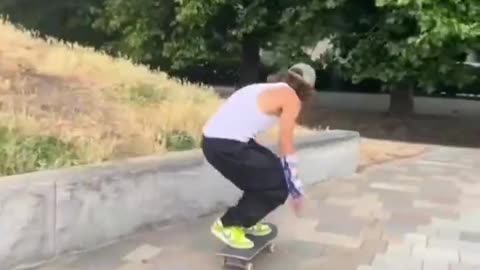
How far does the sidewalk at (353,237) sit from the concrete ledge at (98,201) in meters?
0.13

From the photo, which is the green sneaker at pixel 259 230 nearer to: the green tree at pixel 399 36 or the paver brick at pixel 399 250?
the paver brick at pixel 399 250

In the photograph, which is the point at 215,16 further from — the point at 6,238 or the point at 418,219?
the point at 6,238

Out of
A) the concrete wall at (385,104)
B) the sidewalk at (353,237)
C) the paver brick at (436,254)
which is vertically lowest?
the concrete wall at (385,104)

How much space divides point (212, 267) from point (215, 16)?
12740 mm

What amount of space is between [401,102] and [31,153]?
1304cm

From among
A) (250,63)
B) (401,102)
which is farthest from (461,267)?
(250,63)

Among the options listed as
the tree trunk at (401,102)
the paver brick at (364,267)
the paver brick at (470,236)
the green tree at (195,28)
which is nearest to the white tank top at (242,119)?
the paver brick at (364,267)

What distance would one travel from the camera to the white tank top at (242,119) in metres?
4.82

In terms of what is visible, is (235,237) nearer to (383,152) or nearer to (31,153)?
(31,153)

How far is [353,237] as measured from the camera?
20.1 feet

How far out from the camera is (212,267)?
16.7 ft

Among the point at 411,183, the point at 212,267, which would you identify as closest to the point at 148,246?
the point at 212,267

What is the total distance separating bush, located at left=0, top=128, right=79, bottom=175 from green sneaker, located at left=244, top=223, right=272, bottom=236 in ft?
4.91

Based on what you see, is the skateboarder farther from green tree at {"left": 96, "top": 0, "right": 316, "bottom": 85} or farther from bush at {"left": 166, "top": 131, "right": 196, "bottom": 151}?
green tree at {"left": 96, "top": 0, "right": 316, "bottom": 85}
